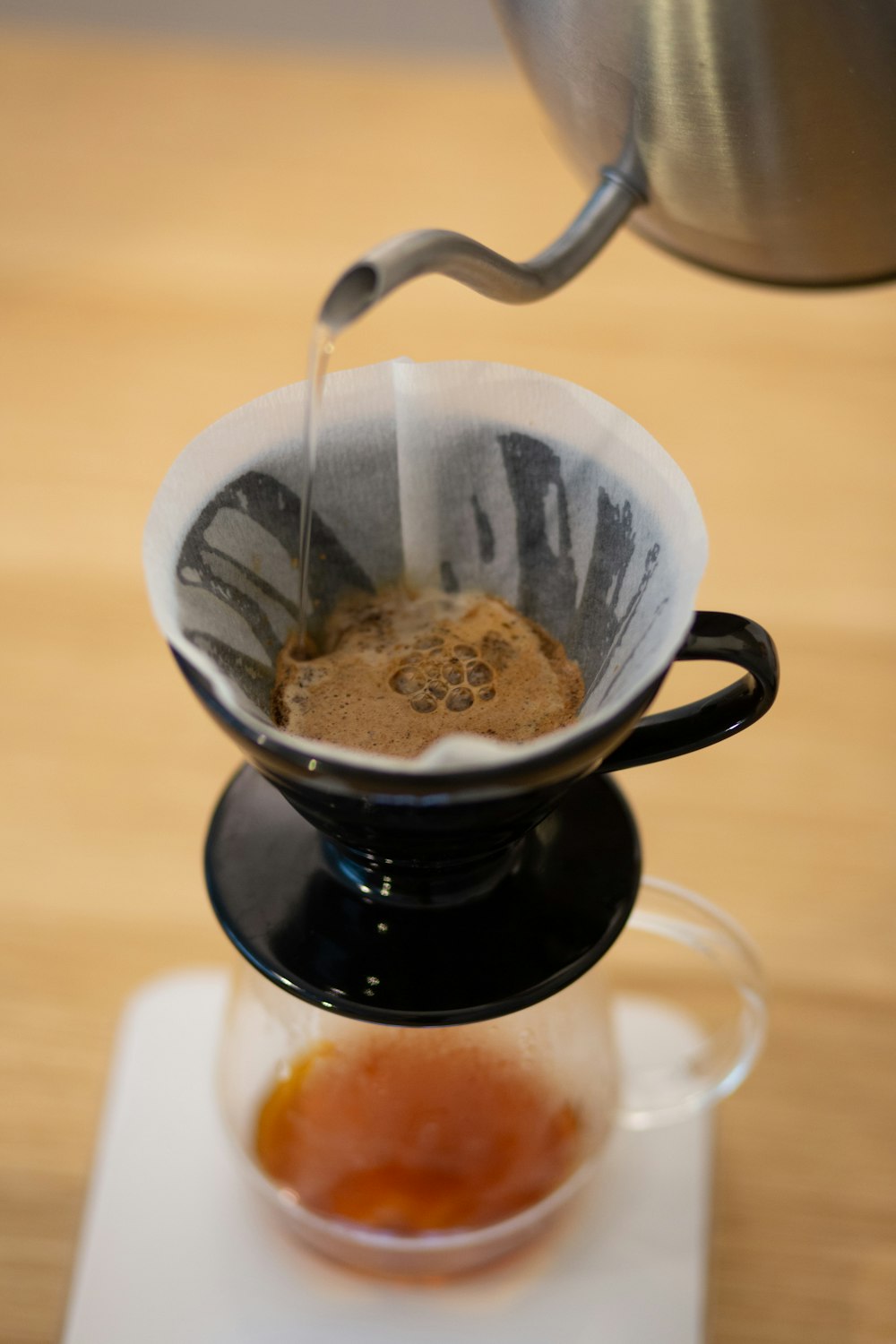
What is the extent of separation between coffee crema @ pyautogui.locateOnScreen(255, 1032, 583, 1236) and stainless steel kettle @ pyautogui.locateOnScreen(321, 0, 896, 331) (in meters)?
0.24

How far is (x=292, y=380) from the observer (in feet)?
2.69

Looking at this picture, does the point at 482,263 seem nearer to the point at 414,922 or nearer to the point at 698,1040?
the point at 414,922

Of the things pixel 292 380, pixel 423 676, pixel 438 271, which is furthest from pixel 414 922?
pixel 292 380

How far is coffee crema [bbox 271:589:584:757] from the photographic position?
0.37 m

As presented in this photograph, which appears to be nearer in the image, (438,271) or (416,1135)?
(438,271)

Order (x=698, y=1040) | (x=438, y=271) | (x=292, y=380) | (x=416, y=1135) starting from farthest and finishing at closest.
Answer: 1. (x=292, y=380)
2. (x=698, y=1040)
3. (x=416, y=1135)
4. (x=438, y=271)

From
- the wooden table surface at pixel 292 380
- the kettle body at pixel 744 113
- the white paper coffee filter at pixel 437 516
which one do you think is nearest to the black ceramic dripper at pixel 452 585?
the white paper coffee filter at pixel 437 516

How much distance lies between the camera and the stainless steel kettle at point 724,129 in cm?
39

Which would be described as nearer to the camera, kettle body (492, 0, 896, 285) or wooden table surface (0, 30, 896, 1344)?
kettle body (492, 0, 896, 285)

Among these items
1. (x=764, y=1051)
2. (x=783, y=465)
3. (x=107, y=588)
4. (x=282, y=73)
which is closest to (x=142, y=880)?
(x=107, y=588)

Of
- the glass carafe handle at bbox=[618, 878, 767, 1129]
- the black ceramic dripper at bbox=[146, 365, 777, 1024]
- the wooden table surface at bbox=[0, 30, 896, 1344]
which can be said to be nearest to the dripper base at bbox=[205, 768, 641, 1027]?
the black ceramic dripper at bbox=[146, 365, 777, 1024]

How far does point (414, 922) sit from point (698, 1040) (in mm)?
226

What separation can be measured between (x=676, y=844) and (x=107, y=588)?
11.9 inches

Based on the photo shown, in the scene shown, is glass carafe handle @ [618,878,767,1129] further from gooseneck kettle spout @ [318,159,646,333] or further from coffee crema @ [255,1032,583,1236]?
gooseneck kettle spout @ [318,159,646,333]
